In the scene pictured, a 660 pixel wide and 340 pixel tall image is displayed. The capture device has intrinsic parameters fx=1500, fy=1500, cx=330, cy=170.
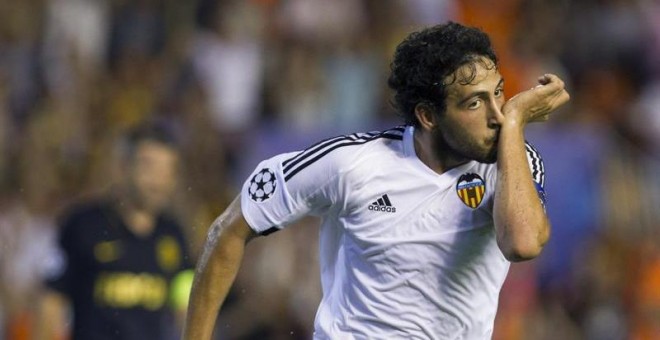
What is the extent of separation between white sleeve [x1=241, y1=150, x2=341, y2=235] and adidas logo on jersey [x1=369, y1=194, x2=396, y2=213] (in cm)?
15

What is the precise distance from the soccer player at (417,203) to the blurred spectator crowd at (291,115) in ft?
14.5

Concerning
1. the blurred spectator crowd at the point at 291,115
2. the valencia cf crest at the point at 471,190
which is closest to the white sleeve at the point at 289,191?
the valencia cf crest at the point at 471,190

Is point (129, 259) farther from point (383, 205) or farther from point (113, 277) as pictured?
point (383, 205)

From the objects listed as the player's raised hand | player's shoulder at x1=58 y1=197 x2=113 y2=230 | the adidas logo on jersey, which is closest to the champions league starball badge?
the adidas logo on jersey

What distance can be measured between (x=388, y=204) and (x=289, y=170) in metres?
0.39

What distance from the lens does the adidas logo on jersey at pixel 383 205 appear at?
18.1 ft

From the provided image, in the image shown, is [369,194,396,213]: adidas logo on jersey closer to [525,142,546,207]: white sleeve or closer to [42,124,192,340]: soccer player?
[525,142,546,207]: white sleeve

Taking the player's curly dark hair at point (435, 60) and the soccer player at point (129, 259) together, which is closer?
the player's curly dark hair at point (435, 60)

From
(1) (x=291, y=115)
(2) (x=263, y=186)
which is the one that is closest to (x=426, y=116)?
(2) (x=263, y=186)

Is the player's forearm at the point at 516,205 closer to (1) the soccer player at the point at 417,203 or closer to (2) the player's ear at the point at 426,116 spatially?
(1) the soccer player at the point at 417,203

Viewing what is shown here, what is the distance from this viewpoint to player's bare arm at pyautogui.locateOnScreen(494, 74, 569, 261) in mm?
5203

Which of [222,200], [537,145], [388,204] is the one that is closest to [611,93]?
[537,145]

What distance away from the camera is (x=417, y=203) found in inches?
217

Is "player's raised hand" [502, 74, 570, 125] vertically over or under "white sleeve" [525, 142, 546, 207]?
over
